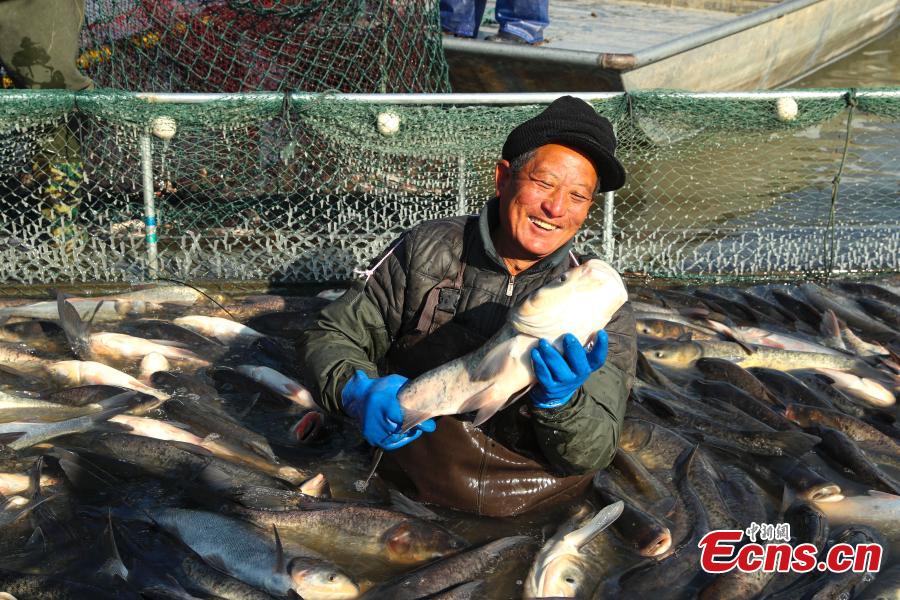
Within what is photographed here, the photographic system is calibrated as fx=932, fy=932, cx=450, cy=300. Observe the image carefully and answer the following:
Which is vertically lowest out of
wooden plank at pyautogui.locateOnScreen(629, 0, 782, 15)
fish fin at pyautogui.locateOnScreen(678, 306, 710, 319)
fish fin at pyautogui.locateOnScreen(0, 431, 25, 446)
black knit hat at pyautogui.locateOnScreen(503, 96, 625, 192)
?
fish fin at pyautogui.locateOnScreen(678, 306, 710, 319)

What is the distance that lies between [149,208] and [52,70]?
1.31 meters

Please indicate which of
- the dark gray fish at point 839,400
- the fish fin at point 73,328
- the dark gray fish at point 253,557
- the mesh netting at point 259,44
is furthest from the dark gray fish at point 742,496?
the mesh netting at point 259,44

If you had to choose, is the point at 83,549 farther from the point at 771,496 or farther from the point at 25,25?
the point at 25,25

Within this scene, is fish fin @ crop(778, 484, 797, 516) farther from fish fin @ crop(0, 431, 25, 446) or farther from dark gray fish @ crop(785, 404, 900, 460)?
fish fin @ crop(0, 431, 25, 446)

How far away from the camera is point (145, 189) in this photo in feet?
19.5

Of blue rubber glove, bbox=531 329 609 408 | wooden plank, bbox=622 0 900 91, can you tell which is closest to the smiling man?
blue rubber glove, bbox=531 329 609 408

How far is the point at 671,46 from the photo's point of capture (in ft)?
30.4

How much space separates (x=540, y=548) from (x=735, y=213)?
19.3 ft

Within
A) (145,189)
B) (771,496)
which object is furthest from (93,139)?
(771,496)

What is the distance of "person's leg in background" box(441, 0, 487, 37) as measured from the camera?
388 inches

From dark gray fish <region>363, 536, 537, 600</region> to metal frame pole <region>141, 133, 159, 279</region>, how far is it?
3.53m

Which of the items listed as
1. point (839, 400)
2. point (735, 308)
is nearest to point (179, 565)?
point (839, 400)

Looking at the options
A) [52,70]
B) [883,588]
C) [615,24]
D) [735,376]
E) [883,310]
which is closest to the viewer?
[883,588]

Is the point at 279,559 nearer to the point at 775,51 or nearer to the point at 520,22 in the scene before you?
the point at 520,22
